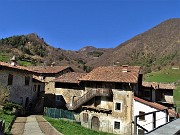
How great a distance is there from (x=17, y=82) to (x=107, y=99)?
13205 mm

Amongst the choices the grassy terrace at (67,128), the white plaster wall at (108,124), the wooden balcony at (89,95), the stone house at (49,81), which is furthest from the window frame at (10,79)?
the white plaster wall at (108,124)

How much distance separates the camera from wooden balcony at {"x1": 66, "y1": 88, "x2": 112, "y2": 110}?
34.9 m

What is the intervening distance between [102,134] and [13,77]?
1453cm

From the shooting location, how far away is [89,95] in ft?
119

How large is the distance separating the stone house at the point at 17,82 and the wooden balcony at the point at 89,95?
6.81 m

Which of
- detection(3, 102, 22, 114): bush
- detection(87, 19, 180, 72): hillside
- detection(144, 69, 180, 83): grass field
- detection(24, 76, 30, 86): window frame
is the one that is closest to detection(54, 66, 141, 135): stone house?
detection(24, 76, 30, 86): window frame

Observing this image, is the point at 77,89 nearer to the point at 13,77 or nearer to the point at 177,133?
the point at 13,77

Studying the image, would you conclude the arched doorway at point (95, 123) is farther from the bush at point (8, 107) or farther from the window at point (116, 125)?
the bush at point (8, 107)

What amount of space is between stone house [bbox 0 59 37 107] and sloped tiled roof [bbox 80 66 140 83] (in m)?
8.42

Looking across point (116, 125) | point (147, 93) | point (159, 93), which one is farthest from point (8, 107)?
point (159, 93)

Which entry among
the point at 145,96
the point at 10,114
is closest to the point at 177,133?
the point at 10,114

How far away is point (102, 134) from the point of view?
32.3 meters

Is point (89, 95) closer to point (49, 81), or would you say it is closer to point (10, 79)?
point (49, 81)

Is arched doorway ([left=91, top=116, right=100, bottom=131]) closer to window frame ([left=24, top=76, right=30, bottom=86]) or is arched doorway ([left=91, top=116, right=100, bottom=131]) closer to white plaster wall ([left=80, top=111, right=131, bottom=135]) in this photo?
white plaster wall ([left=80, top=111, right=131, bottom=135])
